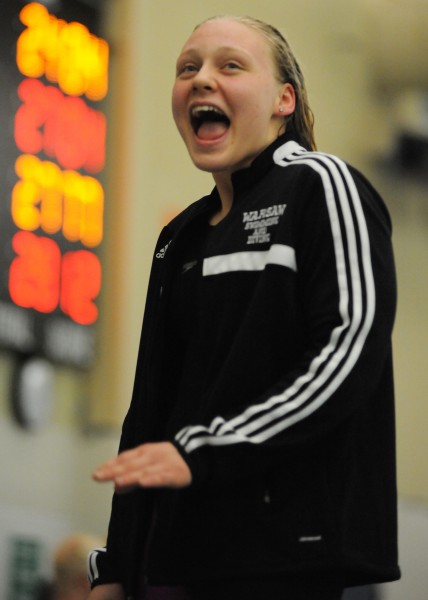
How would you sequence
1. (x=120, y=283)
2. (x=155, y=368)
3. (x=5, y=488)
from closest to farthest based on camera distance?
(x=155, y=368)
(x=5, y=488)
(x=120, y=283)

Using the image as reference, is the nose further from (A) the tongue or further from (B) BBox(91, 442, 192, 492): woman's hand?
(B) BBox(91, 442, 192, 492): woman's hand

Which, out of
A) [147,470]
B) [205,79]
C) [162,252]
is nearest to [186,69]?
[205,79]

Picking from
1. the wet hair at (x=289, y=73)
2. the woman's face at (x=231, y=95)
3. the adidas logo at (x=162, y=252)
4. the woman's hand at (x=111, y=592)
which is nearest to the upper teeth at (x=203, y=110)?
the woman's face at (x=231, y=95)

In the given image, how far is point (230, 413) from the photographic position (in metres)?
1.70

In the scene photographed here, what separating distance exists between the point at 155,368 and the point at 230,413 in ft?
0.85

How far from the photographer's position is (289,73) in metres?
2.01

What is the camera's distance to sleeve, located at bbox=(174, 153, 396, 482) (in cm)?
166

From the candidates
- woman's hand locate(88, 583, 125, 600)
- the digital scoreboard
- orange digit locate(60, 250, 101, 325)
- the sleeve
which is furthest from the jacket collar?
orange digit locate(60, 250, 101, 325)

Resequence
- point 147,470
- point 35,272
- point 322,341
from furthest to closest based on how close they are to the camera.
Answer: point 35,272, point 322,341, point 147,470

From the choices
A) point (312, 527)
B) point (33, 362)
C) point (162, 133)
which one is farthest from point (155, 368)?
point (162, 133)

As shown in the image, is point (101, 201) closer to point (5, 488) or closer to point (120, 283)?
point (120, 283)

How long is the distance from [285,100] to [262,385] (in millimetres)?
484

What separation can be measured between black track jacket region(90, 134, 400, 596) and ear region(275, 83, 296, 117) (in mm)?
140

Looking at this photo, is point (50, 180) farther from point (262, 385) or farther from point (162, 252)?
point (262, 385)
